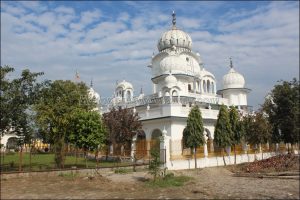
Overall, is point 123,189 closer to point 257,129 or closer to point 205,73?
point 257,129

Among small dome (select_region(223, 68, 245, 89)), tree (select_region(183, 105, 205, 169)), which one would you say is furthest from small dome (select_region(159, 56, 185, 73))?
tree (select_region(183, 105, 205, 169))

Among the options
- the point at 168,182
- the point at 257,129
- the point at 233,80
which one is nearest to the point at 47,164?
the point at 168,182

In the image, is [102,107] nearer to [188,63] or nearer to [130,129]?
[188,63]

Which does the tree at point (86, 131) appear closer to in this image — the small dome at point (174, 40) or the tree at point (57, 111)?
the tree at point (57, 111)

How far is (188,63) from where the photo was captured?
44.7m

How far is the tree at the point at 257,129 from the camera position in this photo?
30516mm

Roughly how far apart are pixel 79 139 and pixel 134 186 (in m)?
8.37

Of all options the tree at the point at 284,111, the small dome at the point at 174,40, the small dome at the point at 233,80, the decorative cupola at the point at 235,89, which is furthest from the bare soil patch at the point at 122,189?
the small dome at the point at 233,80

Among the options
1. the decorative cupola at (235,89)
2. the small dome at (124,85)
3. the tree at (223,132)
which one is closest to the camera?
the tree at (223,132)

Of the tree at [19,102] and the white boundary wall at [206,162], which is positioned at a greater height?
the tree at [19,102]

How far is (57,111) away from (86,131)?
2350 millimetres

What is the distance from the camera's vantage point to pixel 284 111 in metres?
33.3

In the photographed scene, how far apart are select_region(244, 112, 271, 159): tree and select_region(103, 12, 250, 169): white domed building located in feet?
11.5

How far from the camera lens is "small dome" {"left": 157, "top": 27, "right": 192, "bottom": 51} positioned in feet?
148
